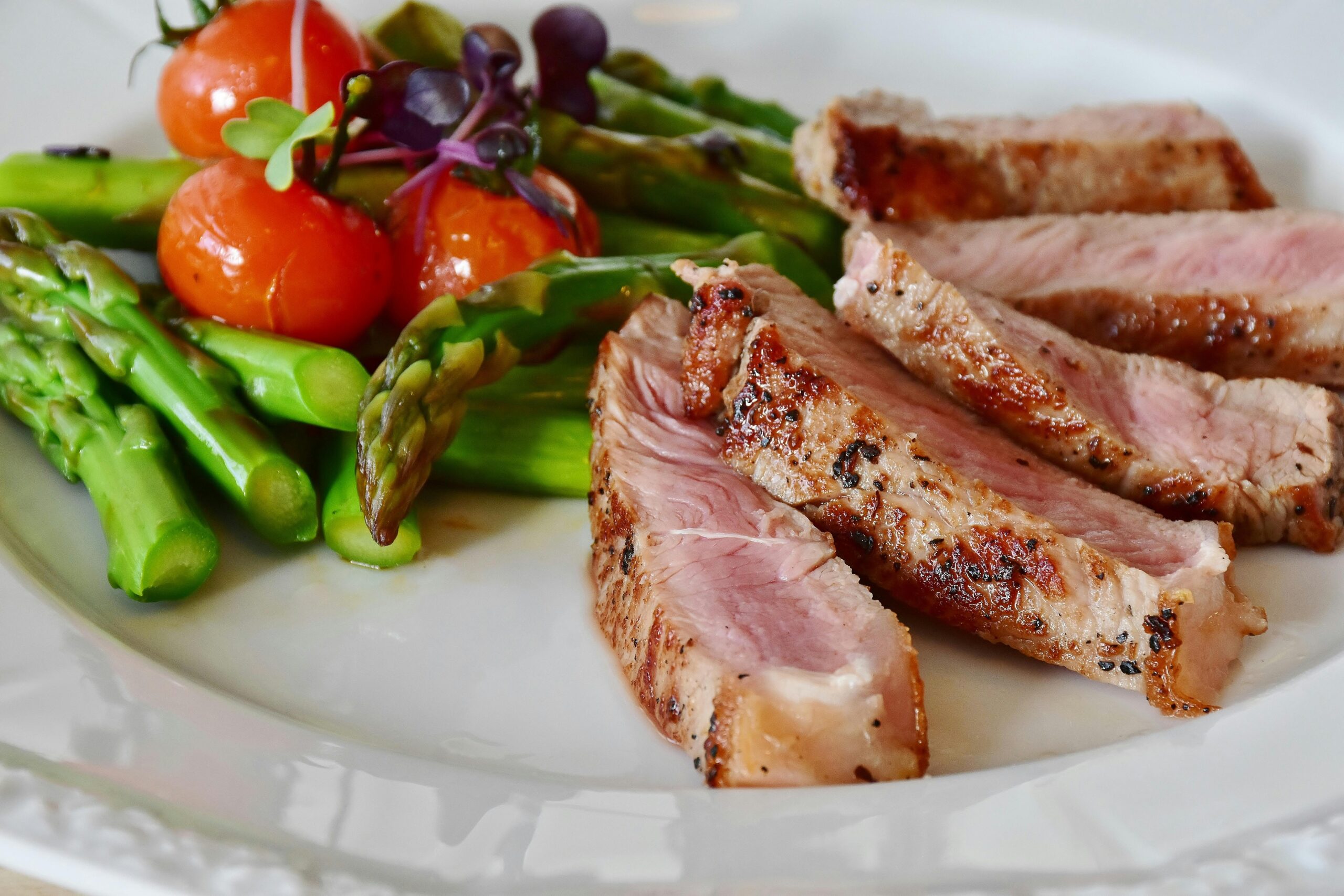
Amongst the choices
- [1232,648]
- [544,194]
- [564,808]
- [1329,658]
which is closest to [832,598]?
[564,808]

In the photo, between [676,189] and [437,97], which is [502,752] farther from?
[676,189]

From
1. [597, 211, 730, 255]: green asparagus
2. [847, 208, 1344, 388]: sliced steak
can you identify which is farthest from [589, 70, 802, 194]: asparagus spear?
[847, 208, 1344, 388]: sliced steak

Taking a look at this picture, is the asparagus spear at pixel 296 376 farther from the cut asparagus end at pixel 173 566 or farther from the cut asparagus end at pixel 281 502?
the cut asparagus end at pixel 173 566

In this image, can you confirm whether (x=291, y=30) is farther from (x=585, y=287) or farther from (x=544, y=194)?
(x=585, y=287)

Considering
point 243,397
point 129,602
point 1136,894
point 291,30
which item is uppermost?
point 291,30

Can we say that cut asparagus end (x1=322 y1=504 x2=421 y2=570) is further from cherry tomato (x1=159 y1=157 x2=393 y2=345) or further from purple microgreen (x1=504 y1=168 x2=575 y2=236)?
purple microgreen (x1=504 y1=168 x2=575 y2=236)
